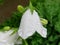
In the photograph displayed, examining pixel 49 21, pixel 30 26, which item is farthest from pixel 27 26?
pixel 49 21

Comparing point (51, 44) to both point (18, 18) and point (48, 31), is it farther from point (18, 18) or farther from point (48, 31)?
point (18, 18)

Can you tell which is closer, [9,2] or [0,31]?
[0,31]

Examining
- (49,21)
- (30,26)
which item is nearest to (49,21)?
(49,21)

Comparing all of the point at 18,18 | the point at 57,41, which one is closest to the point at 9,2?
the point at 18,18

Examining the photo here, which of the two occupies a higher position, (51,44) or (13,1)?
(51,44)

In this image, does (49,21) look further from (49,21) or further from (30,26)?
(30,26)

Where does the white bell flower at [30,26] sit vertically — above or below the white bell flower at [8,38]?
above
